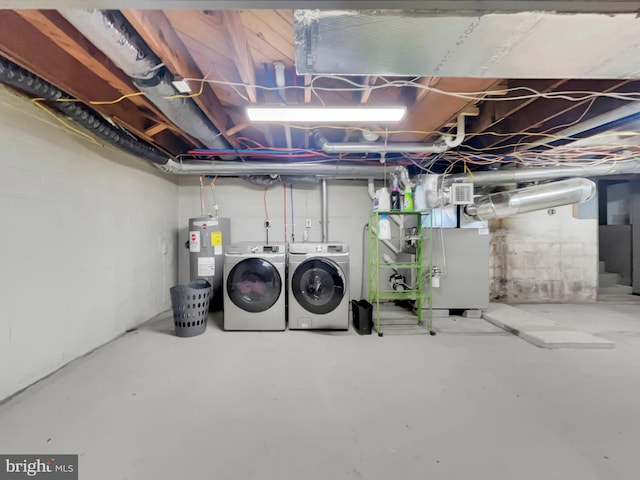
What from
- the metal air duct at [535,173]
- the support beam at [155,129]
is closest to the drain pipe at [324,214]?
the metal air duct at [535,173]

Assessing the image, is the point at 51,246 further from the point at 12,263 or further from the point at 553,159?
the point at 553,159

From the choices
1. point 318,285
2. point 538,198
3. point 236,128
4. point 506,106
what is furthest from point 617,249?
point 236,128

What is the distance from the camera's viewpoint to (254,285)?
9.29ft

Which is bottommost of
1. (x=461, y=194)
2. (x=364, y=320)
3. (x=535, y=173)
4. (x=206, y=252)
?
(x=364, y=320)

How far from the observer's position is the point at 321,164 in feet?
10.4

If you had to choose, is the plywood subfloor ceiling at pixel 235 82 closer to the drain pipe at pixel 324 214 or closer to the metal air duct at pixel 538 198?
the metal air duct at pixel 538 198

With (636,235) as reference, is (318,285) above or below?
below

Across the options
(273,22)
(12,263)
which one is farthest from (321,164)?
(12,263)

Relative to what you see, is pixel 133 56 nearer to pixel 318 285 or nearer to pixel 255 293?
pixel 255 293

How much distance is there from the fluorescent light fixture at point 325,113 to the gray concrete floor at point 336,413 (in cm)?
186

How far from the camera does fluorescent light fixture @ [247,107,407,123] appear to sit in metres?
1.85

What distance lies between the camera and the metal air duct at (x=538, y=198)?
3104 millimetres

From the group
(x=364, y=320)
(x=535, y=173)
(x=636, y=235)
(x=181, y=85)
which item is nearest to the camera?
(x=181, y=85)

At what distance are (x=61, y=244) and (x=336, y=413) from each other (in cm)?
229
